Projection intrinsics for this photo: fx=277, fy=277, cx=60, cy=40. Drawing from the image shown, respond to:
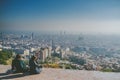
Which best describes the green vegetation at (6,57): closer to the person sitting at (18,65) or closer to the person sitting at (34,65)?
the person sitting at (18,65)

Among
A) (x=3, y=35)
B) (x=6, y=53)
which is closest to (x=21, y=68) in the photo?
(x=6, y=53)

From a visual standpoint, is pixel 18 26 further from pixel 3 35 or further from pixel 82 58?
pixel 82 58

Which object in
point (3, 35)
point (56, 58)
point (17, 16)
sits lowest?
point (56, 58)

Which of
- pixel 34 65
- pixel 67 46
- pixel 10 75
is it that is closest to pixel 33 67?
pixel 34 65

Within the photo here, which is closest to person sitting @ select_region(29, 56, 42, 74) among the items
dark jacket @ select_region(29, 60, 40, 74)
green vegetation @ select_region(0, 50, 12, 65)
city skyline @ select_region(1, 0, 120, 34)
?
dark jacket @ select_region(29, 60, 40, 74)

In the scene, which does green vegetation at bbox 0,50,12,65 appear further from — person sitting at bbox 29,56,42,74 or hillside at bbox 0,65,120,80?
person sitting at bbox 29,56,42,74

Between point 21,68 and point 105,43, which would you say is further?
point 105,43
